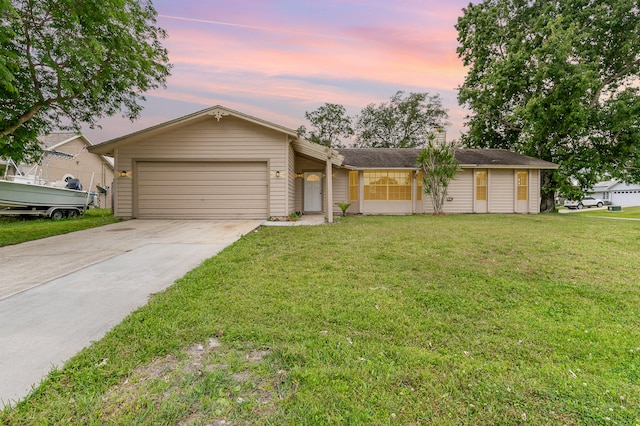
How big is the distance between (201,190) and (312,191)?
534 centimetres

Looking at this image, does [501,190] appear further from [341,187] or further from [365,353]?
[365,353]

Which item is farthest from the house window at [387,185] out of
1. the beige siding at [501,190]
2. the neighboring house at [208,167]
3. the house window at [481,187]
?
the neighboring house at [208,167]

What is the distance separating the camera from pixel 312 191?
14125 mm

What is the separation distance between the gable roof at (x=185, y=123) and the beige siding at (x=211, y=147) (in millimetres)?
296

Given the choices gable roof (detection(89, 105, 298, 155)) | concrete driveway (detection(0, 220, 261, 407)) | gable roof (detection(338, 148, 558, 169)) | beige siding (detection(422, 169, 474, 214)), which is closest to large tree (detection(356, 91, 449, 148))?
gable roof (detection(338, 148, 558, 169))

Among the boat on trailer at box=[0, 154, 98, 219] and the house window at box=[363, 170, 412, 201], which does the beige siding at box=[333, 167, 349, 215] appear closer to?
the house window at box=[363, 170, 412, 201]

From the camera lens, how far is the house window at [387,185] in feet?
48.5

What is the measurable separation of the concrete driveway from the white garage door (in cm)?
332

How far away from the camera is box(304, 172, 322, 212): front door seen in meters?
Answer: 14.0

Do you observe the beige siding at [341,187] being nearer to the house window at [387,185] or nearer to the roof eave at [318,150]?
the house window at [387,185]

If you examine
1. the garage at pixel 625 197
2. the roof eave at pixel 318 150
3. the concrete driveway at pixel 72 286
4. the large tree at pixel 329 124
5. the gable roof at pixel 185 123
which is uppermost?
the large tree at pixel 329 124

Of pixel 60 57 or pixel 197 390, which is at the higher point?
pixel 60 57

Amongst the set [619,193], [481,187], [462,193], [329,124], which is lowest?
[462,193]

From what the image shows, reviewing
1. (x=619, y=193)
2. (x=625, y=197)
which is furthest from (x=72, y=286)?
(x=619, y=193)
